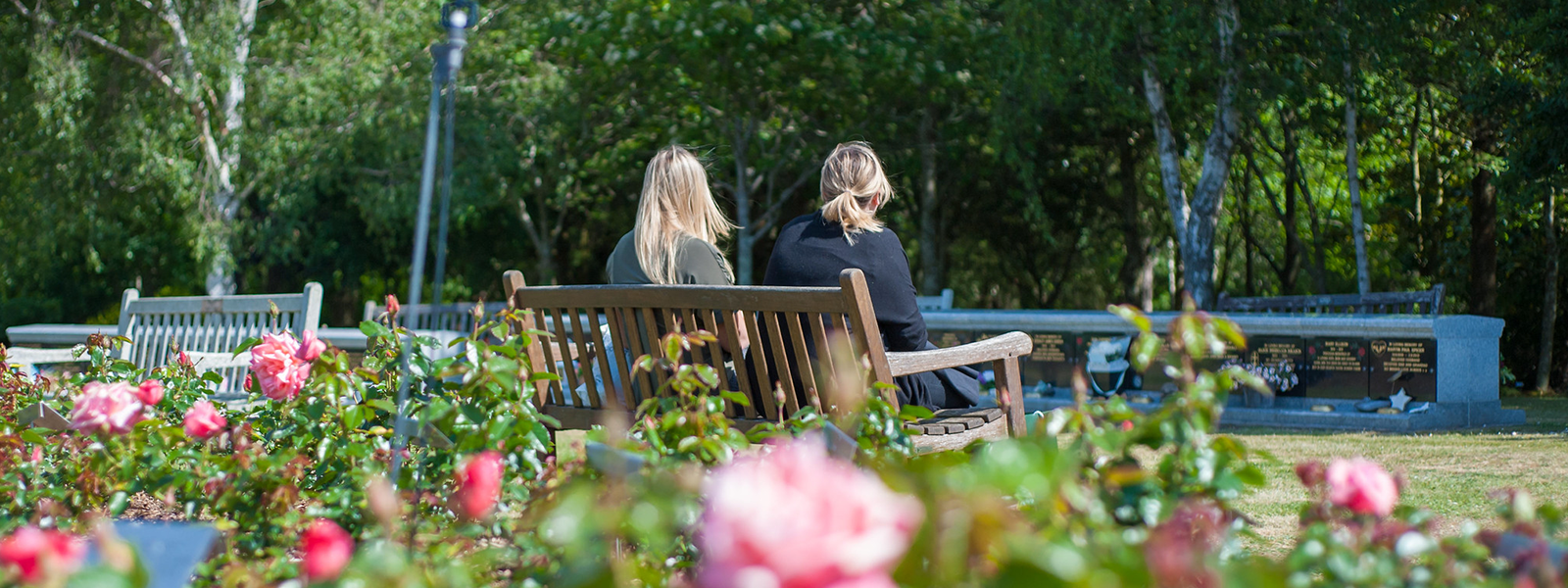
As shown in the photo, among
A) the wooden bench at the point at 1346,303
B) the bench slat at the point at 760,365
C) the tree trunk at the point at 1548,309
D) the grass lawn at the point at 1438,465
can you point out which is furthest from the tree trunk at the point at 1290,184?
the bench slat at the point at 760,365

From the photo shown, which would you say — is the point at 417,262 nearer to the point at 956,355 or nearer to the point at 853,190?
the point at 853,190

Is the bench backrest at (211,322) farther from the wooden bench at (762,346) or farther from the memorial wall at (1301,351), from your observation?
the memorial wall at (1301,351)

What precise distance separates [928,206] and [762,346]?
11.9 m

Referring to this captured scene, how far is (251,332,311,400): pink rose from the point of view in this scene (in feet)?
8.64

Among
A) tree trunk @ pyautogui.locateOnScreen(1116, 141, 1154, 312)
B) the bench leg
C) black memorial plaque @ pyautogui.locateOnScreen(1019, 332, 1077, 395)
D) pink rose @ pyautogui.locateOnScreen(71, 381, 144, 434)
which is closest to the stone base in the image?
black memorial plaque @ pyautogui.locateOnScreen(1019, 332, 1077, 395)

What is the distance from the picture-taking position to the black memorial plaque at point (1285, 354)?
7473 mm

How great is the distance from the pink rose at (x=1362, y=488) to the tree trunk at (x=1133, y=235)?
14.5m

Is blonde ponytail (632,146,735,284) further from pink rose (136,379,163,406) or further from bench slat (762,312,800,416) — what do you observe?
pink rose (136,379,163,406)

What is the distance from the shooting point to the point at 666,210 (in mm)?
4078

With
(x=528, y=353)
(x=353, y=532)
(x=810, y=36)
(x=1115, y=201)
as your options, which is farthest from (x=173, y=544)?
(x=1115, y=201)

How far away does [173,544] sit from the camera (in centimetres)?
124

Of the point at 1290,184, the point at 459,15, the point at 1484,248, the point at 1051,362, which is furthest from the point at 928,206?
the point at 459,15

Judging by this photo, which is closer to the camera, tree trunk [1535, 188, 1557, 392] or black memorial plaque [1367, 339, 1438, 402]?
black memorial plaque [1367, 339, 1438, 402]

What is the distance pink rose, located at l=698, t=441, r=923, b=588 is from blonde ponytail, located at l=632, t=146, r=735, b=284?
10.5 feet
